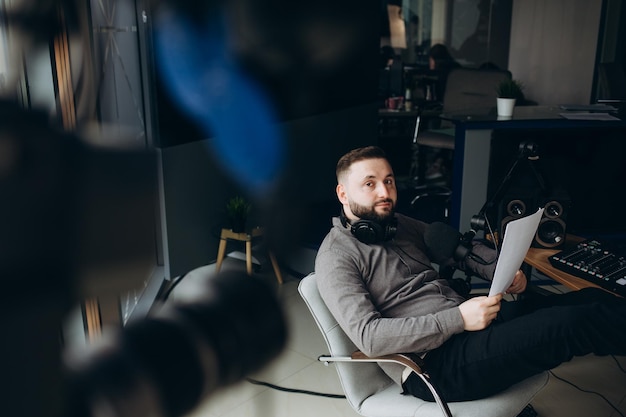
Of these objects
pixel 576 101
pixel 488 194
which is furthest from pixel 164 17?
pixel 576 101

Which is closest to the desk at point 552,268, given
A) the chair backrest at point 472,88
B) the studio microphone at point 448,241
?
the studio microphone at point 448,241

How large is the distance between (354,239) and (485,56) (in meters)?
5.51

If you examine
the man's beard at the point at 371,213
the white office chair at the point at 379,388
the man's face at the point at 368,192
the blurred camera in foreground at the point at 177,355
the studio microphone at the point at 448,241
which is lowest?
the white office chair at the point at 379,388

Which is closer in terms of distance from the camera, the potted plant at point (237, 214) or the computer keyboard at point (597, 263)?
the computer keyboard at point (597, 263)

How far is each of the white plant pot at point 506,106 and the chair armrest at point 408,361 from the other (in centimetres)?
224

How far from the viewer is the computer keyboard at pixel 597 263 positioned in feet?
6.24

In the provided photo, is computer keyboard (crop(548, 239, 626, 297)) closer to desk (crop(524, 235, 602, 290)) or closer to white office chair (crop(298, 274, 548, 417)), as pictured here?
desk (crop(524, 235, 602, 290))

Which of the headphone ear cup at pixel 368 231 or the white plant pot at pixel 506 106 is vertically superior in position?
the white plant pot at pixel 506 106

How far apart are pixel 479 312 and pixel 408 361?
Answer: 0.27 m

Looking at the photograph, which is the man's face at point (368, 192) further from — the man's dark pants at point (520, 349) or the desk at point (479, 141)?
the desk at point (479, 141)

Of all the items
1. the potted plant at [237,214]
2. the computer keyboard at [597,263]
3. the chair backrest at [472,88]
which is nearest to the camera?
the computer keyboard at [597,263]

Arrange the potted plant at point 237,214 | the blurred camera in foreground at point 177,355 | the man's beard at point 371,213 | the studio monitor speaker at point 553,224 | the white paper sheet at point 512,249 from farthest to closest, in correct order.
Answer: the potted plant at point 237,214 < the studio monitor speaker at point 553,224 < the man's beard at point 371,213 < the white paper sheet at point 512,249 < the blurred camera in foreground at point 177,355

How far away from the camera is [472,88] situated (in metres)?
5.24

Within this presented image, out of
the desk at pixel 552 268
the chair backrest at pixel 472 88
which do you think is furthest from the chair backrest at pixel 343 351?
the chair backrest at pixel 472 88
